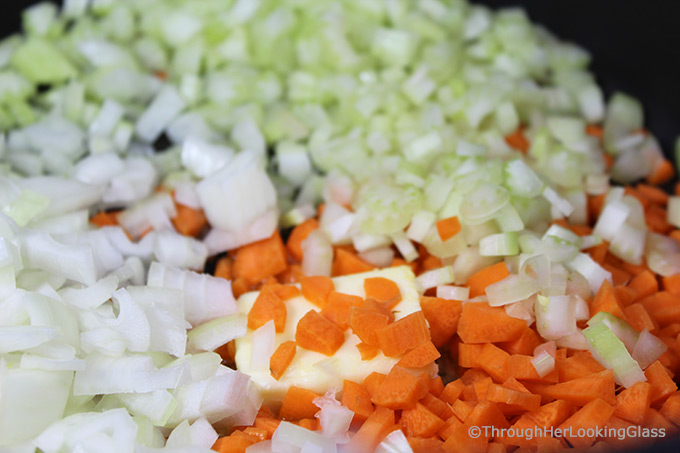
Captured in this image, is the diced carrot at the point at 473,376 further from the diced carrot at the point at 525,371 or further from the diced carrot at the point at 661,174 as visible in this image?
the diced carrot at the point at 661,174

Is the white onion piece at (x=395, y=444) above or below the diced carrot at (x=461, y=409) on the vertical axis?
above

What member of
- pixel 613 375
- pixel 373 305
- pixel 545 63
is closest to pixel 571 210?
pixel 613 375

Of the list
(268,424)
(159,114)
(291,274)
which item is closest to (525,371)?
(268,424)

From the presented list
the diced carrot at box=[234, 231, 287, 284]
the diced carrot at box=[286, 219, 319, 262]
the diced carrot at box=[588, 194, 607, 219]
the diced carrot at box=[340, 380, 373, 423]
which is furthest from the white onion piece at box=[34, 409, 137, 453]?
the diced carrot at box=[588, 194, 607, 219]

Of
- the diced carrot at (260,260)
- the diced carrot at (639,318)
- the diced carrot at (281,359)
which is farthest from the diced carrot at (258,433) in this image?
the diced carrot at (639,318)

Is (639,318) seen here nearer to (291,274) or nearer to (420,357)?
(420,357)

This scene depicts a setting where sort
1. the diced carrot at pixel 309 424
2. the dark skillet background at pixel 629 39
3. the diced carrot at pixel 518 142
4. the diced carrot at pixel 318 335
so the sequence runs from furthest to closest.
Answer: the dark skillet background at pixel 629 39, the diced carrot at pixel 518 142, the diced carrot at pixel 318 335, the diced carrot at pixel 309 424

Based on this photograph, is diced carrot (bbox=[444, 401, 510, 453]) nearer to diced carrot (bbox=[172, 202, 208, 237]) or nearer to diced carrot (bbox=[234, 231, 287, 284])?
diced carrot (bbox=[234, 231, 287, 284])
